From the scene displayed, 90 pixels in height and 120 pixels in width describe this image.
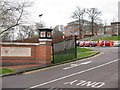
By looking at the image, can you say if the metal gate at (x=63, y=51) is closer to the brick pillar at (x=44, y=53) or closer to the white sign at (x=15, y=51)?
the brick pillar at (x=44, y=53)

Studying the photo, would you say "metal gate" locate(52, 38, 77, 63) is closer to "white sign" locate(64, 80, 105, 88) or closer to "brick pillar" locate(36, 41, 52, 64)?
"brick pillar" locate(36, 41, 52, 64)

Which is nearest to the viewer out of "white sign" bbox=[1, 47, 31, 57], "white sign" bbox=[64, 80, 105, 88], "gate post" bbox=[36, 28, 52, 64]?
"white sign" bbox=[64, 80, 105, 88]

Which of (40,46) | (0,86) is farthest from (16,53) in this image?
(0,86)

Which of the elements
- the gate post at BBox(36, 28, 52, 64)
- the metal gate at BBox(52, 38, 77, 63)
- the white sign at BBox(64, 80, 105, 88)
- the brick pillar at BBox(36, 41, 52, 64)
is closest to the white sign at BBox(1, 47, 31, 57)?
the brick pillar at BBox(36, 41, 52, 64)

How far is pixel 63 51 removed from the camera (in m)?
25.6

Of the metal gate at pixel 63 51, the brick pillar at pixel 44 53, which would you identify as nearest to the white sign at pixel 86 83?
the brick pillar at pixel 44 53

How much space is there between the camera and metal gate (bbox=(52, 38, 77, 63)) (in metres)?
24.1

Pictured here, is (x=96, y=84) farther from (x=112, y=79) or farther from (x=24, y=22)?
(x=24, y=22)

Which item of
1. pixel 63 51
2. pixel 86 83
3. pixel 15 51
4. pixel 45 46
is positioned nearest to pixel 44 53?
pixel 45 46

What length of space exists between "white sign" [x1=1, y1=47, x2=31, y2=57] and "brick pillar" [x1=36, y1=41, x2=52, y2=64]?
3.08ft

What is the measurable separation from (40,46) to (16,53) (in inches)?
79.7

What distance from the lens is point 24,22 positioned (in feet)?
102

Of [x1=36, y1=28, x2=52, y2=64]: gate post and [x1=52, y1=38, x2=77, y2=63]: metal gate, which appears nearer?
[x1=36, y1=28, x2=52, y2=64]: gate post

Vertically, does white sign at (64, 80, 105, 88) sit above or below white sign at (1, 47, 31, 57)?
below
